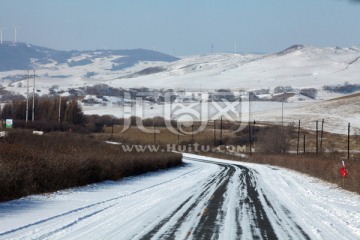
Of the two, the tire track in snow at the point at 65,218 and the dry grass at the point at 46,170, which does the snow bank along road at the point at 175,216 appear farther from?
the dry grass at the point at 46,170

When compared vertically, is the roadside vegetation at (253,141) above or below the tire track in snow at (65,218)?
above

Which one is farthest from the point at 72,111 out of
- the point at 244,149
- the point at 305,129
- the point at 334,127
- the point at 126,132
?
the point at 334,127

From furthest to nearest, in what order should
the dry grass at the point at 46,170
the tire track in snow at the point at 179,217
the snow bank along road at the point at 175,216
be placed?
the dry grass at the point at 46,170
the snow bank along road at the point at 175,216
the tire track in snow at the point at 179,217

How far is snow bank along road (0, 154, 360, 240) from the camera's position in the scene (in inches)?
476

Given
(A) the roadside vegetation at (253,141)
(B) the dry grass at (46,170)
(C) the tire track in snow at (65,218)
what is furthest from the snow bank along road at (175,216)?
(A) the roadside vegetation at (253,141)

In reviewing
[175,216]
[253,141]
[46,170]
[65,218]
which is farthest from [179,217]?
[253,141]

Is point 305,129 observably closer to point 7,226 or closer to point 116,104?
point 116,104

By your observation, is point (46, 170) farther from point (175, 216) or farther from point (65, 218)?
point (175, 216)

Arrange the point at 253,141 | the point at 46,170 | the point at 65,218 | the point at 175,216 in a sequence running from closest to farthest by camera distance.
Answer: the point at 65,218 → the point at 175,216 → the point at 46,170 → the point at 253,141

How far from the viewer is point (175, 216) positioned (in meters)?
15.0

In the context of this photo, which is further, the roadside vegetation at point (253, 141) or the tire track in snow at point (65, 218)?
the roadside vegetation at point (253, 141)

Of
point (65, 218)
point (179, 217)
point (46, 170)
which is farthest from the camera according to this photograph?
point (46, 170)

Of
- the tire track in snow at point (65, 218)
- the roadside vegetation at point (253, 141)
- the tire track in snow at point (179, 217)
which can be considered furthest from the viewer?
the roadside vegetation at point (253, 141)

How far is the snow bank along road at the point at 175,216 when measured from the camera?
12.1 m
